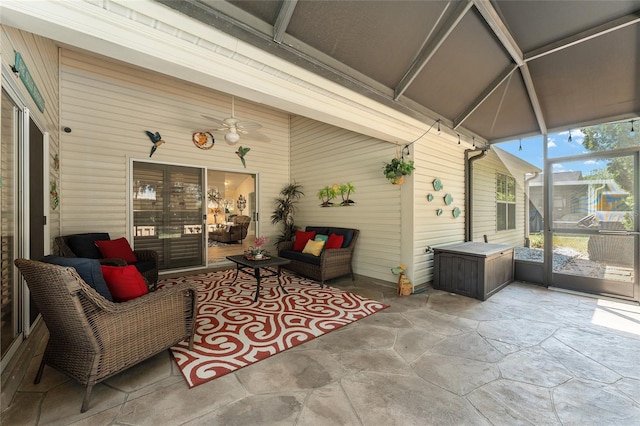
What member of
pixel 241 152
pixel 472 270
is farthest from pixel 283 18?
pixel 472 270

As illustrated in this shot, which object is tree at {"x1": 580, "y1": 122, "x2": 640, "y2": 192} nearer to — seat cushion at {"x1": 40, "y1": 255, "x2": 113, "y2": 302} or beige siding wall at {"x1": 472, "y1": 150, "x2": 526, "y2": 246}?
beige siding wall at {"x1": 472, "y1": 150, "x2": 526, "y2": 246}

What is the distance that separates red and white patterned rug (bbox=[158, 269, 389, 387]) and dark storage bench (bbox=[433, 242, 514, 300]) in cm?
137

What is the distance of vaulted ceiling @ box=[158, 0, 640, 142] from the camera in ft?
7.85

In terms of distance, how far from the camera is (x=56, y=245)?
3674 mm

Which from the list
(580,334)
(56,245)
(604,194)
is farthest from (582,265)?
(56,245)

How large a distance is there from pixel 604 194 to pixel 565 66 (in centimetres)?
210

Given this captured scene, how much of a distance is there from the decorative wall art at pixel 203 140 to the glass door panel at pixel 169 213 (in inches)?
20.8

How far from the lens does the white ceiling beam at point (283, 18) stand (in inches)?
87.6

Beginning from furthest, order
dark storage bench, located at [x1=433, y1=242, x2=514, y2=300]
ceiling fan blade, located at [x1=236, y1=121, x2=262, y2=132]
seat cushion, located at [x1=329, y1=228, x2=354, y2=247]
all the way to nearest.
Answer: seat cushion, located at [x1=329, y1=228, x2=354, y2=247] < ceiling fan blade, located at [x1=236, y1=121, x2=262, y2=132] < dark storage bench, located at [x1=433, y1=242, x2=514, y2=300]

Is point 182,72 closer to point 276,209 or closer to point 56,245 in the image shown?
point 56,245

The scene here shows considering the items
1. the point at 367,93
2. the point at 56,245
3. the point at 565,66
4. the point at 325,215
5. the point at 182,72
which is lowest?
the point at 56,245

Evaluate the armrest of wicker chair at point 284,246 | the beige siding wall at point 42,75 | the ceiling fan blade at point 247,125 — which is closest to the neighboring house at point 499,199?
the armrest of wicker chair at point 284,246

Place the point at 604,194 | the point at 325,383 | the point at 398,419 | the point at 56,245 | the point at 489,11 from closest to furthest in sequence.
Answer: the point at 398,419 → the point at 325,383 → the point at 489,11 → the point at 56,245 → the point at 604,194

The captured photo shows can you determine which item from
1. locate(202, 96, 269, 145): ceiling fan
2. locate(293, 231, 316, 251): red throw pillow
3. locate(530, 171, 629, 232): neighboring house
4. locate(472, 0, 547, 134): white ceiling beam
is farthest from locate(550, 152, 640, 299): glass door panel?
locate(202, 96, 269, 145): ceiling fan
